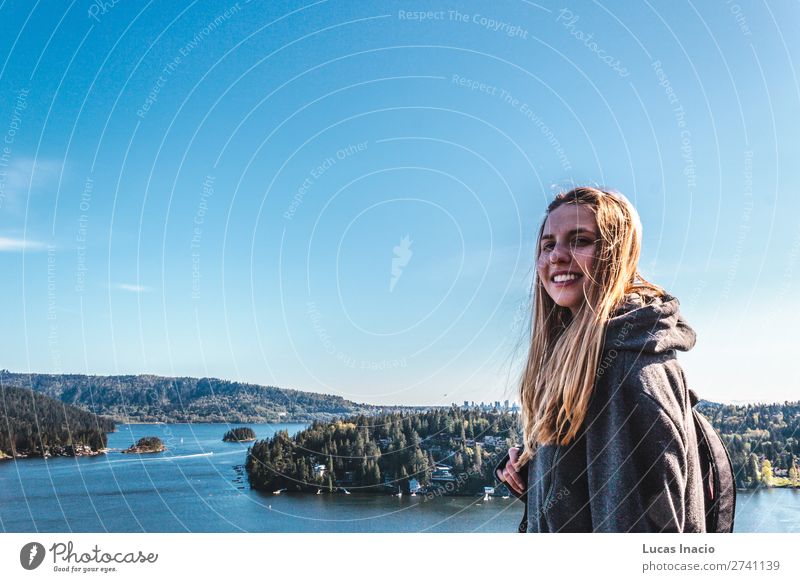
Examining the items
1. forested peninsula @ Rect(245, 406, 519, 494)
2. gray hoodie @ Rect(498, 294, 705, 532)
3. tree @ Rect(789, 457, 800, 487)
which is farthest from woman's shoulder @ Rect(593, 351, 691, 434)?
tree @ Rect(789, 457, 800, 487)

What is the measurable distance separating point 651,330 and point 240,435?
378 inches

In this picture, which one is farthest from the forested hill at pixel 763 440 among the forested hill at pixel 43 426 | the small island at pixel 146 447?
the small island at pixel 146 447

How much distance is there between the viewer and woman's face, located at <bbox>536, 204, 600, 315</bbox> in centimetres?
159

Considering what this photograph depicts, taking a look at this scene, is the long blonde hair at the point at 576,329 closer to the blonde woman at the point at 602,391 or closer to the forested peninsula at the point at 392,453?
the blonde woman at the point at 602,391

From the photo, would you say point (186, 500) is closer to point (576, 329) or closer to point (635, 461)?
point (576, 329)

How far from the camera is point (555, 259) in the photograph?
164cm

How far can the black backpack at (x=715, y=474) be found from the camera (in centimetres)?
144

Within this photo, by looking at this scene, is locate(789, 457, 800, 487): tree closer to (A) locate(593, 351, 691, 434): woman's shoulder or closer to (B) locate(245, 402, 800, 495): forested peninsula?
(B) locate(245, 402, 800, 495): forested peninsula

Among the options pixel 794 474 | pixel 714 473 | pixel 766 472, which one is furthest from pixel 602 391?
pixel 794 474

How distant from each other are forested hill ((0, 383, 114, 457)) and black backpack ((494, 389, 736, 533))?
6.52 meters

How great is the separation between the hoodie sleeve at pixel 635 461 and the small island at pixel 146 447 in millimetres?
8533

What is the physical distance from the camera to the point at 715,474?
145 centimetres
